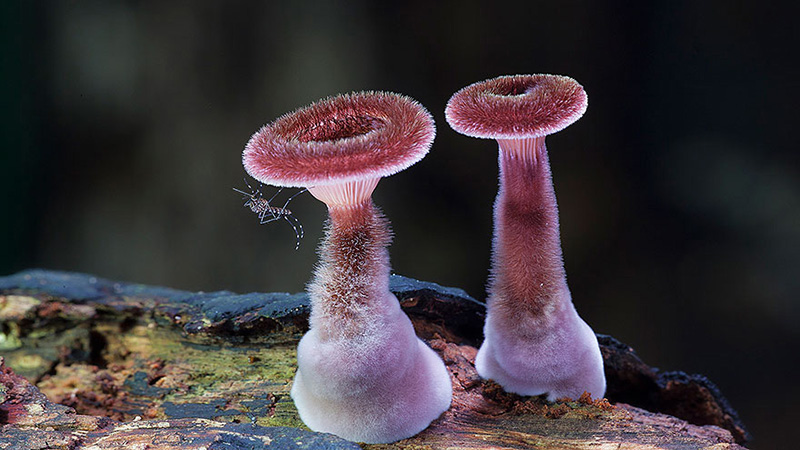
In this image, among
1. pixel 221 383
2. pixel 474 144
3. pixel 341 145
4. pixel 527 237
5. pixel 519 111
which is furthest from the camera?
pixel 474 144

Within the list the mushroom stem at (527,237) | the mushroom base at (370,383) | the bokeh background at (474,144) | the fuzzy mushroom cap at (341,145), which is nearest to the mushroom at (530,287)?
the mushroom stem at (527,237)

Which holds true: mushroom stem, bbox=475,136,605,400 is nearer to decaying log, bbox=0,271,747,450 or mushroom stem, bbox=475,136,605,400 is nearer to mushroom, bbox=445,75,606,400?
mushroom, bbox=445,75,606,400

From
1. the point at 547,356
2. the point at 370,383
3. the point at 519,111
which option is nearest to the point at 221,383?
the point at 370,383

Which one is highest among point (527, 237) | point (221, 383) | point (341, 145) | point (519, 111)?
point (519, 111)

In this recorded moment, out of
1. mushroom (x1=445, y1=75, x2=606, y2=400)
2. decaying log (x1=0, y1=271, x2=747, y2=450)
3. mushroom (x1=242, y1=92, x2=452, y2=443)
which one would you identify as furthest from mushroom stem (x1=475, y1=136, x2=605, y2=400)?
mushroom (x1=242, y1=92, x2=452, y2=443)

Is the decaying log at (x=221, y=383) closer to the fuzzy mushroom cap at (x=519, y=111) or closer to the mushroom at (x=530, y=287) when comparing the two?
the mushroom at (x=530, y=287)

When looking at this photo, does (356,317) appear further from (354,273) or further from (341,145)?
(341,145)
